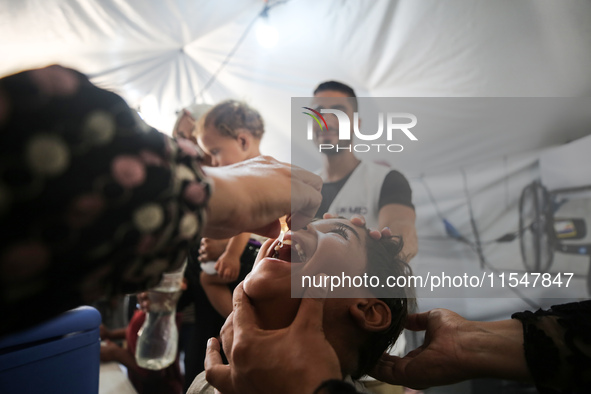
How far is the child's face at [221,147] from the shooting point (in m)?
1.49

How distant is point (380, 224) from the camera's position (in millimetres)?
1315

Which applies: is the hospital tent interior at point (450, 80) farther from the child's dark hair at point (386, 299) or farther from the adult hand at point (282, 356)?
the adult hand at point (282, 356)

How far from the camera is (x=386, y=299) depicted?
0.80 m

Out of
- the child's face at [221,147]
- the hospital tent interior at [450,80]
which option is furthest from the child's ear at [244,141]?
the hospital tent interior at [450,80]

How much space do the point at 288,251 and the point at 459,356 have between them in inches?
16.4

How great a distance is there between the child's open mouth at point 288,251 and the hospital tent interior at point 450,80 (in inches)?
29.8

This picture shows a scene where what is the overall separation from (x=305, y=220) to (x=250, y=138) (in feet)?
3.30

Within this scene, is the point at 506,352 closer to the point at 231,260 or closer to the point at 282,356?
the point at 282,356

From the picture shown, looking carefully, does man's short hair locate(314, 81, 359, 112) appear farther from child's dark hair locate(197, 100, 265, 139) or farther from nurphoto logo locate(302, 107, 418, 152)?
child's dark hair locate(197, 100, 265, 139)

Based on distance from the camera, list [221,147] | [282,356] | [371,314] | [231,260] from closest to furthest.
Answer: [282,356]
[371,314]
[231,260]
[221,147]

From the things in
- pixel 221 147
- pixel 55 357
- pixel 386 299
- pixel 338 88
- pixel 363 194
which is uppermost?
pixel 338 88

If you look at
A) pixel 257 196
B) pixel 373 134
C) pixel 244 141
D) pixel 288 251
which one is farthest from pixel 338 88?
pixel 257 196

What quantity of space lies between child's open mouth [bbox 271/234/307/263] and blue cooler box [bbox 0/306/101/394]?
1.98 feet

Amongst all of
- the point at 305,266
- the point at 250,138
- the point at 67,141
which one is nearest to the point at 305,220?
the point at 305,266
